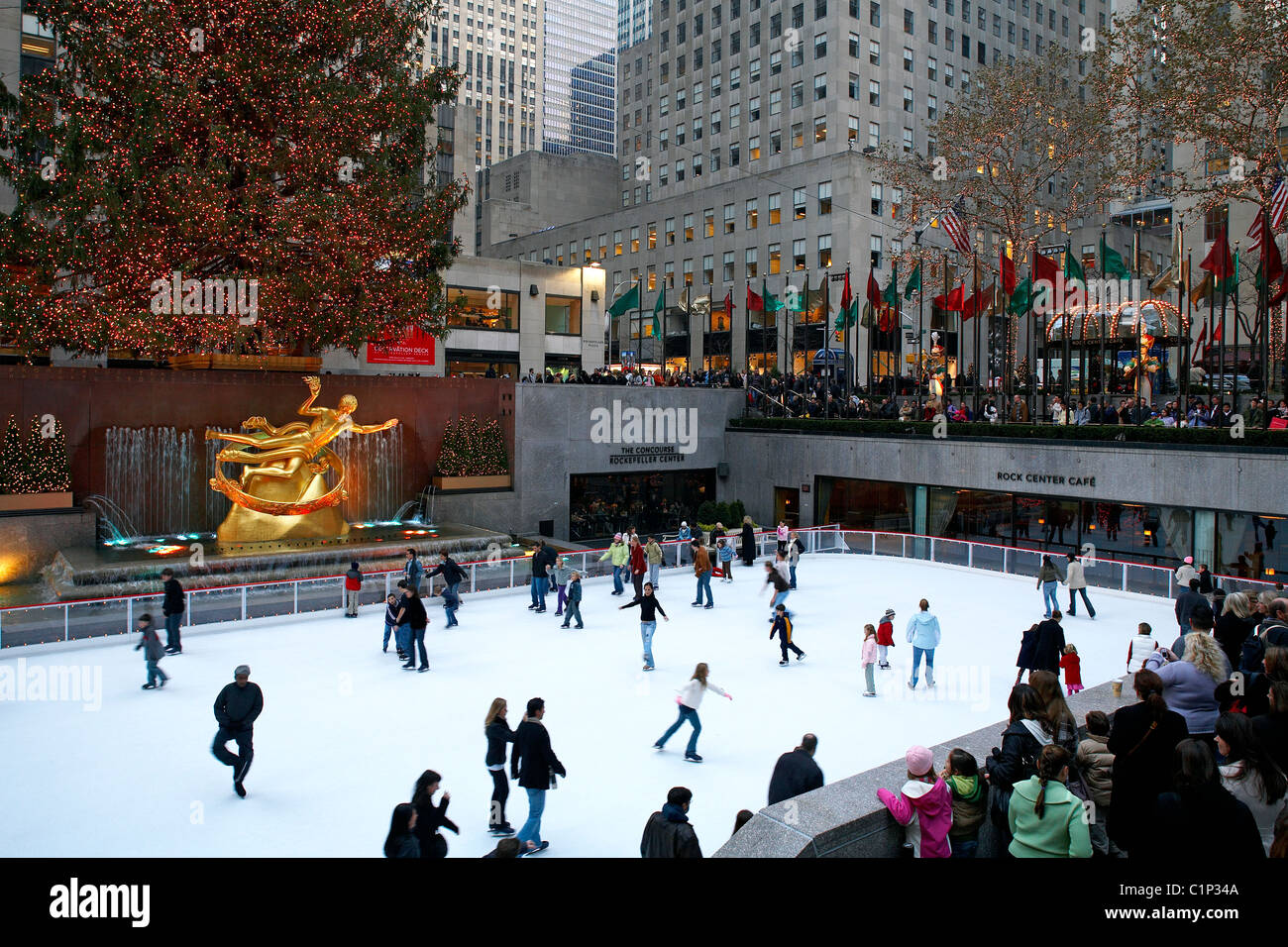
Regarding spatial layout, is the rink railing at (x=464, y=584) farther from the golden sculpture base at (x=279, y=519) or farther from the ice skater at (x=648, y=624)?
the ice skater at (x=648, y=624)

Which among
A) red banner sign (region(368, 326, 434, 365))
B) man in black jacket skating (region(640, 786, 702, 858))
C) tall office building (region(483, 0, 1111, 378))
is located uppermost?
tall office building (region(483, 0, 1111, 378))

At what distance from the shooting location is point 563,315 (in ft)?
136

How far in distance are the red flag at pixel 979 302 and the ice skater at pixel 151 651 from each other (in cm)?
2303

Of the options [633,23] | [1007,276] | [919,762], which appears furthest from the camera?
[633,23]

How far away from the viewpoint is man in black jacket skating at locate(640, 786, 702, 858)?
4.99m

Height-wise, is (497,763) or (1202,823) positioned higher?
(1202,823)

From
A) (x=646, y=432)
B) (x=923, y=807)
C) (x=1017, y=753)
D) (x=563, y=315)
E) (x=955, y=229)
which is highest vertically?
(x=955, y=229)

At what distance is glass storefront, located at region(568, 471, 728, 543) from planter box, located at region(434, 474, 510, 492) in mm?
2537

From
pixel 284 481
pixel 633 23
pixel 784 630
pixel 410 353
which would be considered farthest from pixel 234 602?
pixel 633 23

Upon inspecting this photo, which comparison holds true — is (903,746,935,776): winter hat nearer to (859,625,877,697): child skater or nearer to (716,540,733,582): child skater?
(859,625,877,697): child skater

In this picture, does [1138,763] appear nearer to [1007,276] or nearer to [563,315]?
[1007,276]

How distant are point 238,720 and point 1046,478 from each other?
21980 millimetres

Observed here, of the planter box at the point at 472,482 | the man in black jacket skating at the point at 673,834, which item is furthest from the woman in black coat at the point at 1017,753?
the planter box at the point at 472,482

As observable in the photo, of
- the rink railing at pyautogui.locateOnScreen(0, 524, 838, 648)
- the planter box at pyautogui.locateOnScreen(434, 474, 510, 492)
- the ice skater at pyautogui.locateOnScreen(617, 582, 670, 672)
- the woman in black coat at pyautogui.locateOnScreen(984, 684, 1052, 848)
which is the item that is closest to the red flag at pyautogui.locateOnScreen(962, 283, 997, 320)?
the rink railing at pyautogui.locateOnScreen(0, 524, 838, 648)
